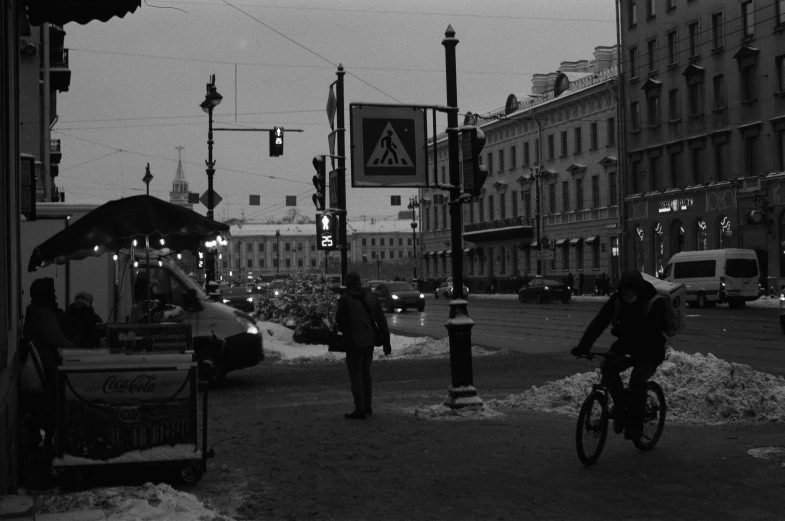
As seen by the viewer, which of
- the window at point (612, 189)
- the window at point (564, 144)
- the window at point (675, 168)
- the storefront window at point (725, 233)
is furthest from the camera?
the window at point (564, 144)

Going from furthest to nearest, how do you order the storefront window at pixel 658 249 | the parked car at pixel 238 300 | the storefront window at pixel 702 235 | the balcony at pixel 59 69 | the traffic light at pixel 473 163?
the storefront window at pixel 658 249 < the storefront window at pixel 702 235 < the balcony at pixel 59 69 < the parked car at pixel 238 300 < the traffic light at pixel 473 163

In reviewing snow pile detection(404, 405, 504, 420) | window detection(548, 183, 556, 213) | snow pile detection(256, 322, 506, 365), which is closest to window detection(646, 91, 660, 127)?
window detection(548, 183, 556, 213)

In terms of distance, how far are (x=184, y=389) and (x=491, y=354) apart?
51.1ft

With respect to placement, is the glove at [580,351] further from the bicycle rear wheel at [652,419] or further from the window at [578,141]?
the window at [578,141]

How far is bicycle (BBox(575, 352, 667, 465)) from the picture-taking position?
29.6 feet

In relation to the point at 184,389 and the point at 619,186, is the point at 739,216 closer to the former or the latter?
the point at 619,186

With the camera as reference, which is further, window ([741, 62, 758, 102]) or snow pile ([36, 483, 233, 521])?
window ([741, 62, 758, 102])

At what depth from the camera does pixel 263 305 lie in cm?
3362

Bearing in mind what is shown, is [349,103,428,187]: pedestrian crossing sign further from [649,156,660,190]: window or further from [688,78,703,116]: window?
[649,156,660,190]: window

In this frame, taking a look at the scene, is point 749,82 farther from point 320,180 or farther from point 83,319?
point 83,319

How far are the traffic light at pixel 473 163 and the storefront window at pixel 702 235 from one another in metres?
44.7

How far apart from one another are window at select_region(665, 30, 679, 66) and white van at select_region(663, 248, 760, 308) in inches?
656

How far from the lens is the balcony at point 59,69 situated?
50.7 meters

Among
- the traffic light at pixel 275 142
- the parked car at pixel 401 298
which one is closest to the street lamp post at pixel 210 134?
the traffic light at pixel 275 142
